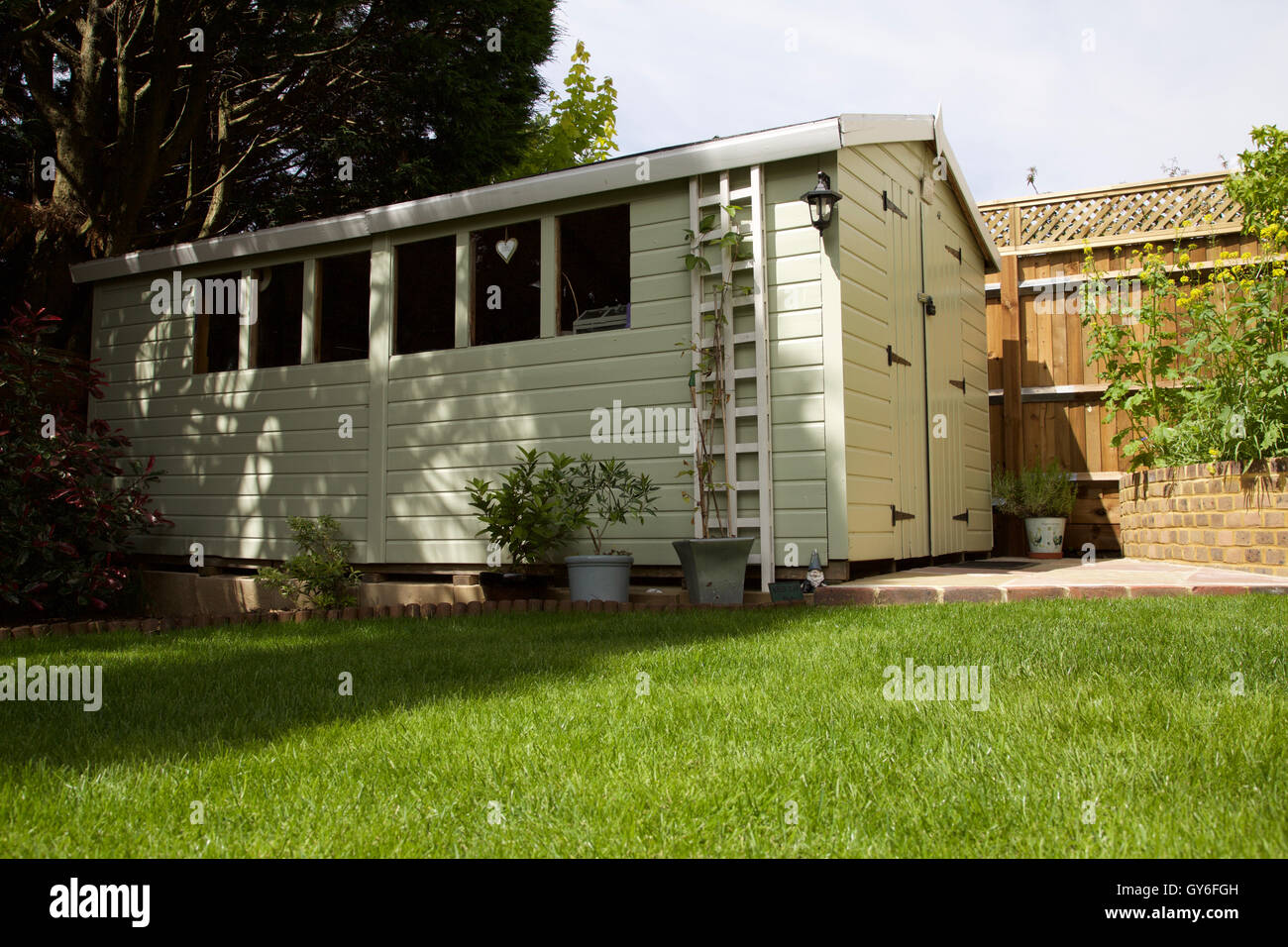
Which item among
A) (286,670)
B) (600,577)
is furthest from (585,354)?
(286,670)

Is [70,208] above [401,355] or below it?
above

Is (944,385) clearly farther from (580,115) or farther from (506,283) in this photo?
(580,115)

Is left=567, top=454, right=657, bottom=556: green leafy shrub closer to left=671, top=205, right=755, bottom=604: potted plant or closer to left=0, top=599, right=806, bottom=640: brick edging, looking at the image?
left=671, top=205, right=755, bottom=604: potted plant

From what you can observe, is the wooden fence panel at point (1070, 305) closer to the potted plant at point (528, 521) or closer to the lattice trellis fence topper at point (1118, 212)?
the lattice trellis fence topper at point (1118, 212)

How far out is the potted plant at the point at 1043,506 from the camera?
27.3ft

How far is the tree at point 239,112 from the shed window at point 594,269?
11.6ft

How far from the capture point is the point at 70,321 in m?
9.58

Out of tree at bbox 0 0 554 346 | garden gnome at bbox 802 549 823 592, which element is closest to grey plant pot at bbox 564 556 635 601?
garden gnome at bbox 802 549 823 592

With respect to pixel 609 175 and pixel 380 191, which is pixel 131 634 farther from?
pixel 380 191

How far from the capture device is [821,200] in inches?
231

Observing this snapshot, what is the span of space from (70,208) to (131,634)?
6.13 m

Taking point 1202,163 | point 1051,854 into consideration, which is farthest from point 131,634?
point 1202,163
